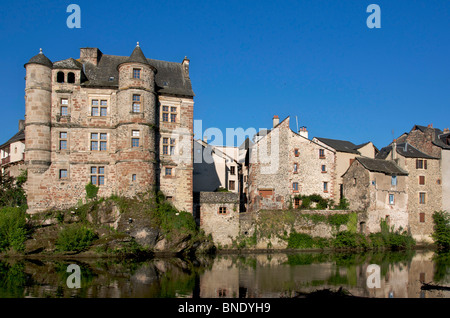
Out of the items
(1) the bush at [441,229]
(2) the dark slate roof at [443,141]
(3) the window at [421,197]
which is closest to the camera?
(1) the bush at [441,229]

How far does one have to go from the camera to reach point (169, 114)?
121ft

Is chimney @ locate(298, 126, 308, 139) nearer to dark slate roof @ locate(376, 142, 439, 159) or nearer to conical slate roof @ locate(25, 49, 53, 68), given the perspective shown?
dark slate roof @ locate(376, 142, 439, 159)

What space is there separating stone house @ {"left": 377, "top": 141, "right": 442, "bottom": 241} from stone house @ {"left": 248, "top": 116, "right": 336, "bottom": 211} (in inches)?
298

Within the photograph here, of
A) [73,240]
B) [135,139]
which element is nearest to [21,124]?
[135,139]

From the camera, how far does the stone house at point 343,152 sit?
1784 inches

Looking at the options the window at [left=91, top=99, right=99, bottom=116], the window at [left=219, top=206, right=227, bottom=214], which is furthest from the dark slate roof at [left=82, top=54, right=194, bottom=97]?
the window at [left=219, top=206, right=227, bottom=214]

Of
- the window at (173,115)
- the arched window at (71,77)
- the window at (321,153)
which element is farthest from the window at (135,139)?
the window at (321,153)

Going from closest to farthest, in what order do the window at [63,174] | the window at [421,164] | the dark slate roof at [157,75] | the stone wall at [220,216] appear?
the window at [63,174], the dark slate roof at [157,75], the stone wall at [220,216], the window at [421,164]

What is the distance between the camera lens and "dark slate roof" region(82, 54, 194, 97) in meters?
35.9

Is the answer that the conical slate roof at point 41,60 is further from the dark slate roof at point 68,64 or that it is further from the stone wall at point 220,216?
the stone wall at point 220,216

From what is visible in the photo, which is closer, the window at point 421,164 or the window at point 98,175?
the window at point 98,175
